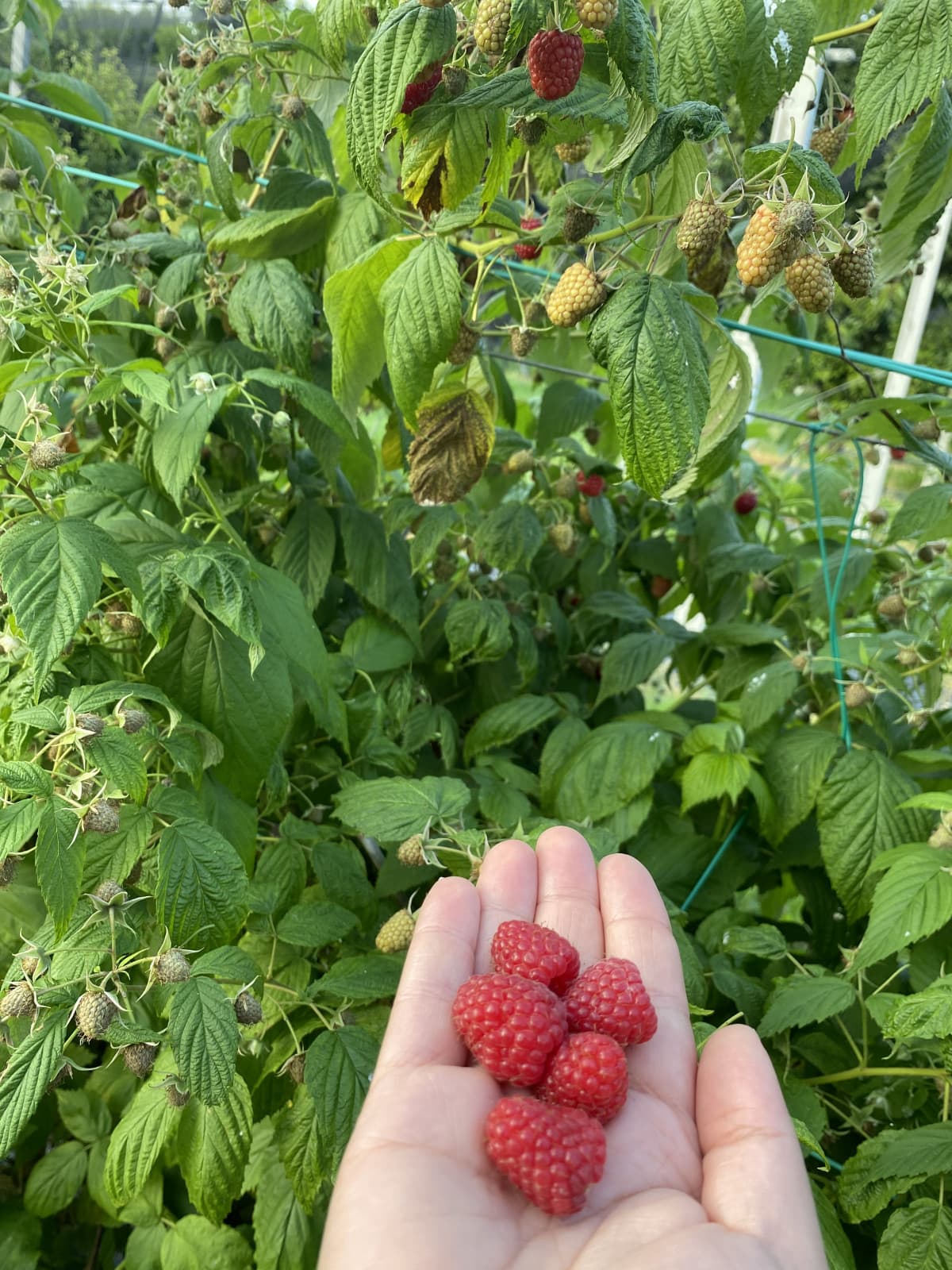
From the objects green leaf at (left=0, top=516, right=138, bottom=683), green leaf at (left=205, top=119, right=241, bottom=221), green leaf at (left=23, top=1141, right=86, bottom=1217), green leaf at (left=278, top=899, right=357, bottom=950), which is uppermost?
green leaf at (left=205, top=119, right=241, bottom=221)

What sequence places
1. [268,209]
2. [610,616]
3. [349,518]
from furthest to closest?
[610,616], [349,518], [268,209]

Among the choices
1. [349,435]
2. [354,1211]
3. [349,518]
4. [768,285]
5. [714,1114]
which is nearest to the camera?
[354,1211]

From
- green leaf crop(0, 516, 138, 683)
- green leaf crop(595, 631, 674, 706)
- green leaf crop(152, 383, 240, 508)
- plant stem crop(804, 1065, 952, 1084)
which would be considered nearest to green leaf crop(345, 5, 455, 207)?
green leaf crop(152, 383, 240, 508)

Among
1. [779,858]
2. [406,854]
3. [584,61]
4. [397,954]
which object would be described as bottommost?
[779,858]

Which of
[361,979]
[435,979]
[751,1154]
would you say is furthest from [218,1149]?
[751,1154]

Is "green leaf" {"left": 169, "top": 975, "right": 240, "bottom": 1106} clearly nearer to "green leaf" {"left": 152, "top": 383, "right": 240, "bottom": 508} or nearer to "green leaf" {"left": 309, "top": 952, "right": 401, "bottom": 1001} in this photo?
"green leaf" {"left": 309, "top": 952, "right": 401, "bottom": 1001}

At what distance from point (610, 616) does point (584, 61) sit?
3.75ft

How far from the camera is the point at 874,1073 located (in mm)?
1253

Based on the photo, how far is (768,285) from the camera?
3.50 feet

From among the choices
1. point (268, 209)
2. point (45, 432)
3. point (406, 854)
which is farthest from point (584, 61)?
point (406, 854)

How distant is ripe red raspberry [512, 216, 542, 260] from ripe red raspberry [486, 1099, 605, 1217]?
1.08 meters

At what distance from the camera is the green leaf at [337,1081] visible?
3.44 ft

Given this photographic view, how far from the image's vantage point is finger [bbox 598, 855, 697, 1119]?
3.37 ft

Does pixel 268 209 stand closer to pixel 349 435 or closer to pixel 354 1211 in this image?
pixel 349 435
